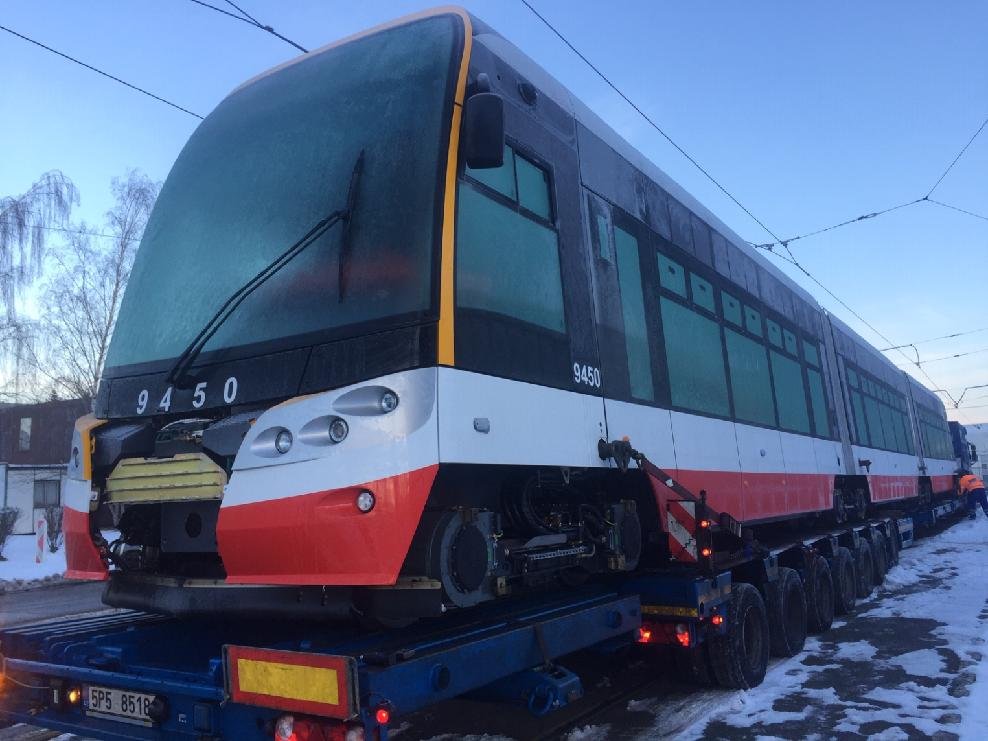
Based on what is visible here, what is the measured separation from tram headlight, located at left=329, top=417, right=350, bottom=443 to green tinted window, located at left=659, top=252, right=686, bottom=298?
3220 millimetres

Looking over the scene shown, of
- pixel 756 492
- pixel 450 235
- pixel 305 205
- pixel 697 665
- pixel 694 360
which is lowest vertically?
pixel 697 665

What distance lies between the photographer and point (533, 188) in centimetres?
415

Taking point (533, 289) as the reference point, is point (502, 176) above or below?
above

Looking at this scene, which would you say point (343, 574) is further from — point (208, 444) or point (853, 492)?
point (853, 492)

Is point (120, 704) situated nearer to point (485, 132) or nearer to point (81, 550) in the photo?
point (81, 550)

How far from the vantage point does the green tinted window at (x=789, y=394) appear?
313 inches

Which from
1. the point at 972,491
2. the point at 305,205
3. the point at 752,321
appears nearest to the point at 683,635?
the point at 752,321

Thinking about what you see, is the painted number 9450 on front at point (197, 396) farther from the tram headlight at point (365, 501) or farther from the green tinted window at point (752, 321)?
the green tinted window at point (752, 321)

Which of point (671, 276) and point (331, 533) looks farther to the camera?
point (671, 276)

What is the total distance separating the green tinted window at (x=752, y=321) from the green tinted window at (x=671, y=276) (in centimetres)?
160

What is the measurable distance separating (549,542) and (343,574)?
1.21 metres

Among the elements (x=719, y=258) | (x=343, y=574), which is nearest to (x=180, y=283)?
(x=343, y=574)

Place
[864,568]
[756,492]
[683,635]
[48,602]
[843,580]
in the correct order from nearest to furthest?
[683,635] < [756,492] < [843,580] < [864,568] < [48,602]

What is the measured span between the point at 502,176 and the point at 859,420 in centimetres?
947
